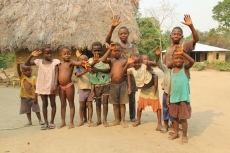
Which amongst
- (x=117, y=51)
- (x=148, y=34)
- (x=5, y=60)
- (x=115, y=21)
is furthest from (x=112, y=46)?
(x=148, y=34)

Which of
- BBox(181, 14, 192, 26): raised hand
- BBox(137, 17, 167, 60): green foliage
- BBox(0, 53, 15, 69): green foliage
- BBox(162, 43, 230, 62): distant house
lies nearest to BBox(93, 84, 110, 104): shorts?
BBox(181, 14, 192, 26): raised hand

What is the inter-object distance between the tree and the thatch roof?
29.4 meters

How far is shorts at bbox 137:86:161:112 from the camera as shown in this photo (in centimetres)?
433

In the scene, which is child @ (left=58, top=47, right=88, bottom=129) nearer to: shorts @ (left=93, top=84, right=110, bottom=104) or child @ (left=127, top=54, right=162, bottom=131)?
shorts @ (left=93, top=84, right=110, bottom=104)

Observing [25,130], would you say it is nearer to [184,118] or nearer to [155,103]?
[155,103]

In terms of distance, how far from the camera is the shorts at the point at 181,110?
3695mm

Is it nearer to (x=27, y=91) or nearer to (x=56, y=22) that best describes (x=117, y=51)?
(x=27, y=91)

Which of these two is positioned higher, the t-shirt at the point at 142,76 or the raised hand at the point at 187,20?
the raised hand at the point at 187,20

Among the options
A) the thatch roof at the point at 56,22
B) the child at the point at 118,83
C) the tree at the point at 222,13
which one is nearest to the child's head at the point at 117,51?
the child at the point at 118,83

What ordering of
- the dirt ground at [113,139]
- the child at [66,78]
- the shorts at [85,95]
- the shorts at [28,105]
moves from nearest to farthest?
the dirt ground at [113,139], the child at [66,78], the shorts at [85,95], the shorts at [28,105]

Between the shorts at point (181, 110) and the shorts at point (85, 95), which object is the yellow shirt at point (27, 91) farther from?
the shorts at point (181, 110)

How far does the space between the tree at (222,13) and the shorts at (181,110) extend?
121ft

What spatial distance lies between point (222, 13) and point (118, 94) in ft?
127

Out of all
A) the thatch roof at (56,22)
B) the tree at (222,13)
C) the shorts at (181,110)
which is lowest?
the shorts at (181,110)
